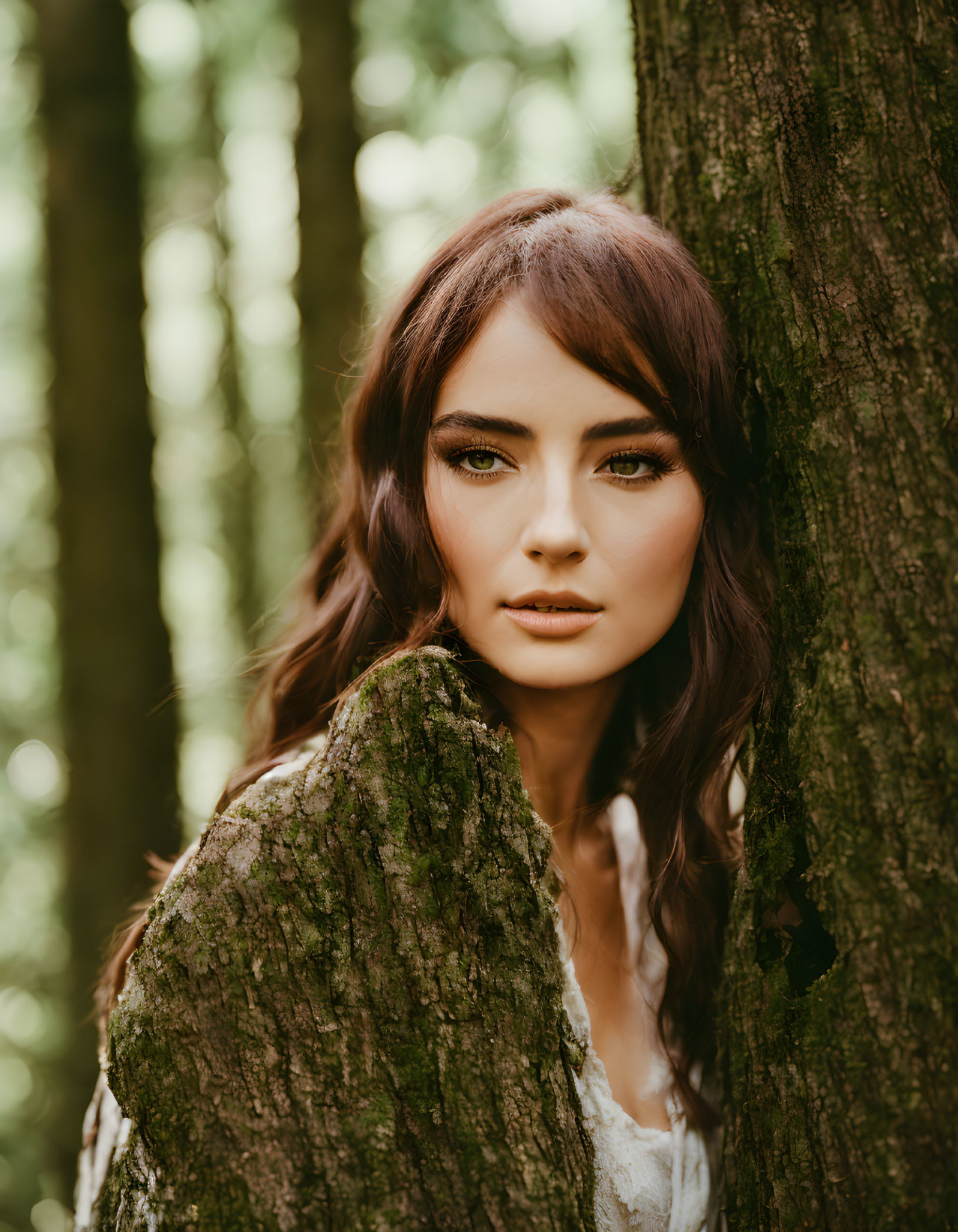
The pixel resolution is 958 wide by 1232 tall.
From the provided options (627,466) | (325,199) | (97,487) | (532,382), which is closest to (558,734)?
(627,466)

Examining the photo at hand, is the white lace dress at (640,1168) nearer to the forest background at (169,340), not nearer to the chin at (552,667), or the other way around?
the chin at (552,667)

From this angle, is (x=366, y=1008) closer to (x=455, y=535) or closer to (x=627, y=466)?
(x=455, y=535)

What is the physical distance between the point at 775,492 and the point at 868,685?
0.36m

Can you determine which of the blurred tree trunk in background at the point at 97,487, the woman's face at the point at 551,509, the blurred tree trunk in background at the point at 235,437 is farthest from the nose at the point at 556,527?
the blurred tree trunk in background at the point at 235,437

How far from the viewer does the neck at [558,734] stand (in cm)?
178

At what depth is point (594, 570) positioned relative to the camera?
1.50 m

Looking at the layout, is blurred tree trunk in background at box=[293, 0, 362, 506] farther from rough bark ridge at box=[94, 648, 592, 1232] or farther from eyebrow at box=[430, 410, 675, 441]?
rough bark ridge at box=[94, 648, 592, 1232]

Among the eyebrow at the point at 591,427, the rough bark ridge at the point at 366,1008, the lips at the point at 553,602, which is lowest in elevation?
the rough bark ridge at the point at 366,1008

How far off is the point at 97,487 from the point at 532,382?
300 centimetres

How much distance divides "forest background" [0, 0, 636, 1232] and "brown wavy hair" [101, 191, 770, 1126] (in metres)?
0.32

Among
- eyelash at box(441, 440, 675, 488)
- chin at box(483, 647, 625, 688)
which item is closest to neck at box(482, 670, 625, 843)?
chin at box(483, 647, 625, 688)

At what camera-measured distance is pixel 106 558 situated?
3.96 metres

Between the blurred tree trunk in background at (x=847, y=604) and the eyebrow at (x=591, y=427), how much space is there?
0.61 feet

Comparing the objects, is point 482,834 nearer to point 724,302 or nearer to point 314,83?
point 724,302
